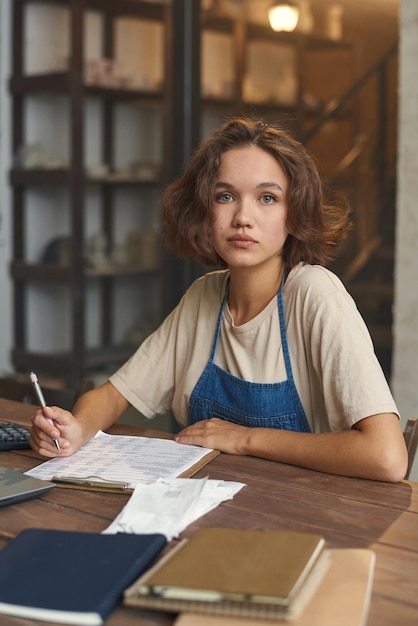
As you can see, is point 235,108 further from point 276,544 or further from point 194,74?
point 276,544

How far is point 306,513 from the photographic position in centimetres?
133

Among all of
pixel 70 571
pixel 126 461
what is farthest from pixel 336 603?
pixel 126 461

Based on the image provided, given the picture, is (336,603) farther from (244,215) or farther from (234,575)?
(244,215)

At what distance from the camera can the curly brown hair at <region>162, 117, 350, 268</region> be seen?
181 centimetres

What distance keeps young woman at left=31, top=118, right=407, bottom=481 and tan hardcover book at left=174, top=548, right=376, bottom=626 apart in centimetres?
46

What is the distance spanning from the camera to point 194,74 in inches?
151

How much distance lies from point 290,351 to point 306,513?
52 cm

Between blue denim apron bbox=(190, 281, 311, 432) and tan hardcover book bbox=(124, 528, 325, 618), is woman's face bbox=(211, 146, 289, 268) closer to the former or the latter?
blue denim apron bbox=(190, 281, 311, 432)

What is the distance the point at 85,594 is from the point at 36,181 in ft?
10.4

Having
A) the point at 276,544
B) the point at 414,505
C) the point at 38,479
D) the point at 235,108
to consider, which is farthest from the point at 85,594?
the point at 235,108

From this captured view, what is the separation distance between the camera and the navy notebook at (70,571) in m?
0.99

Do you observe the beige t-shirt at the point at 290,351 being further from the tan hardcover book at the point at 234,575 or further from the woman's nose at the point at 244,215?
the tan hardcover book at the point at 234,575

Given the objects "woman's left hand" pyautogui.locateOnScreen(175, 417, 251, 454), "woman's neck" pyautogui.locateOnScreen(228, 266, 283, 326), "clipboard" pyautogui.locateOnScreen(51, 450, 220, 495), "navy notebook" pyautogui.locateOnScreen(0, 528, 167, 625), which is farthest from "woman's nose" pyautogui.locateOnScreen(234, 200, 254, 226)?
"navy notebook" pyautogui.locateOnScreen(0, 528, 167, 625)

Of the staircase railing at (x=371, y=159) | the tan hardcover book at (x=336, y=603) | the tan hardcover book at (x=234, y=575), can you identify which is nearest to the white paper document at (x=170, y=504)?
the tan hardcover book at (x=234, y=575)
